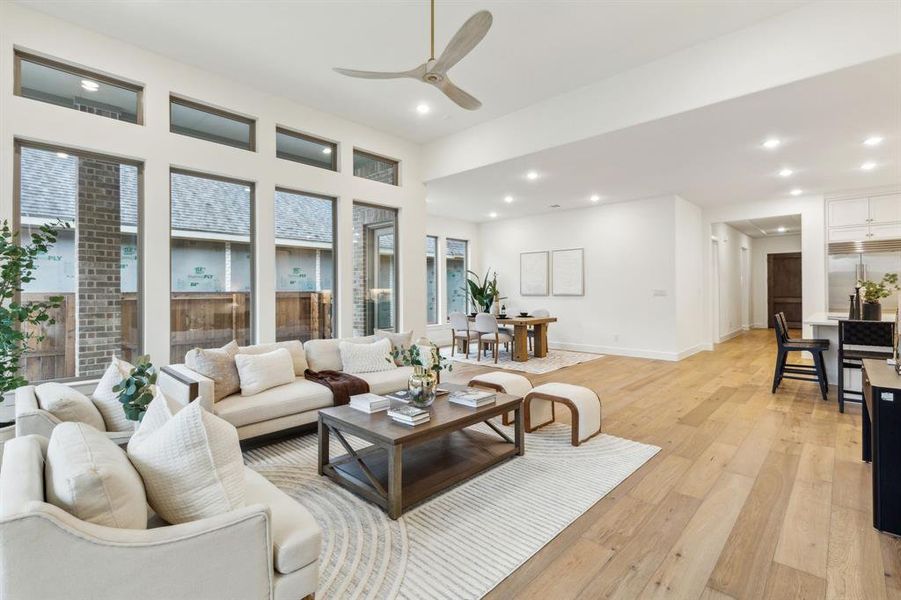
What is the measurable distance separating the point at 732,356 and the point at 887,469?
6.19 m

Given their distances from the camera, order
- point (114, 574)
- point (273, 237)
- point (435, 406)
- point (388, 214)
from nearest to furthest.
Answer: point (114, 574), point (435, 406), point (273, 237), point (388, 214)

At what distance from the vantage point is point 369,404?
285 cm

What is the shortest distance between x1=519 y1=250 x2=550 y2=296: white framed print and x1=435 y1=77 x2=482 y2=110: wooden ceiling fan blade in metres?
6.10

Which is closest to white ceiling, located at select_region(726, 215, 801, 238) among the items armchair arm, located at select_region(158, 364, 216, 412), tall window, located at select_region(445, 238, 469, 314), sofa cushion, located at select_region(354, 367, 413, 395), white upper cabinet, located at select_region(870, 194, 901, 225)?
white upper cabinet, located at select_region(870, 194, 901, 225)

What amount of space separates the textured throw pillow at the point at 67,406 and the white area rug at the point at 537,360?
5131 mm

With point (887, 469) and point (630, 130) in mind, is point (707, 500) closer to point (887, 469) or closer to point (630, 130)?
point (887, 469)

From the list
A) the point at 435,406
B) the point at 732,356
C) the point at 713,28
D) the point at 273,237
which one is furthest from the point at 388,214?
the point at 732,356

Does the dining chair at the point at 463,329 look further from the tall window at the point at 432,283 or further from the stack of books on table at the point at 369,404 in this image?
the stack of books on table at the point at 369,404

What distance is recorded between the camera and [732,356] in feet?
24.7

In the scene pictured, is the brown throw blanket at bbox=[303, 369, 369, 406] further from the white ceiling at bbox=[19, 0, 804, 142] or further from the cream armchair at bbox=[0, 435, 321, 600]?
the white ceiling at bbox=[19, 0, 804, 142]

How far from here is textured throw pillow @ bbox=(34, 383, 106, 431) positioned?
2037 mm

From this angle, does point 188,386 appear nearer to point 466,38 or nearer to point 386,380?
point 386,380

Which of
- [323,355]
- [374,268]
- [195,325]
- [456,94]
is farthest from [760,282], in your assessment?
[195,325]

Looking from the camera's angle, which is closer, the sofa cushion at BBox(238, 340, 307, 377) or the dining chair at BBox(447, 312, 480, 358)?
the sofa cushion at BBox(238, 340, 307, 377)
